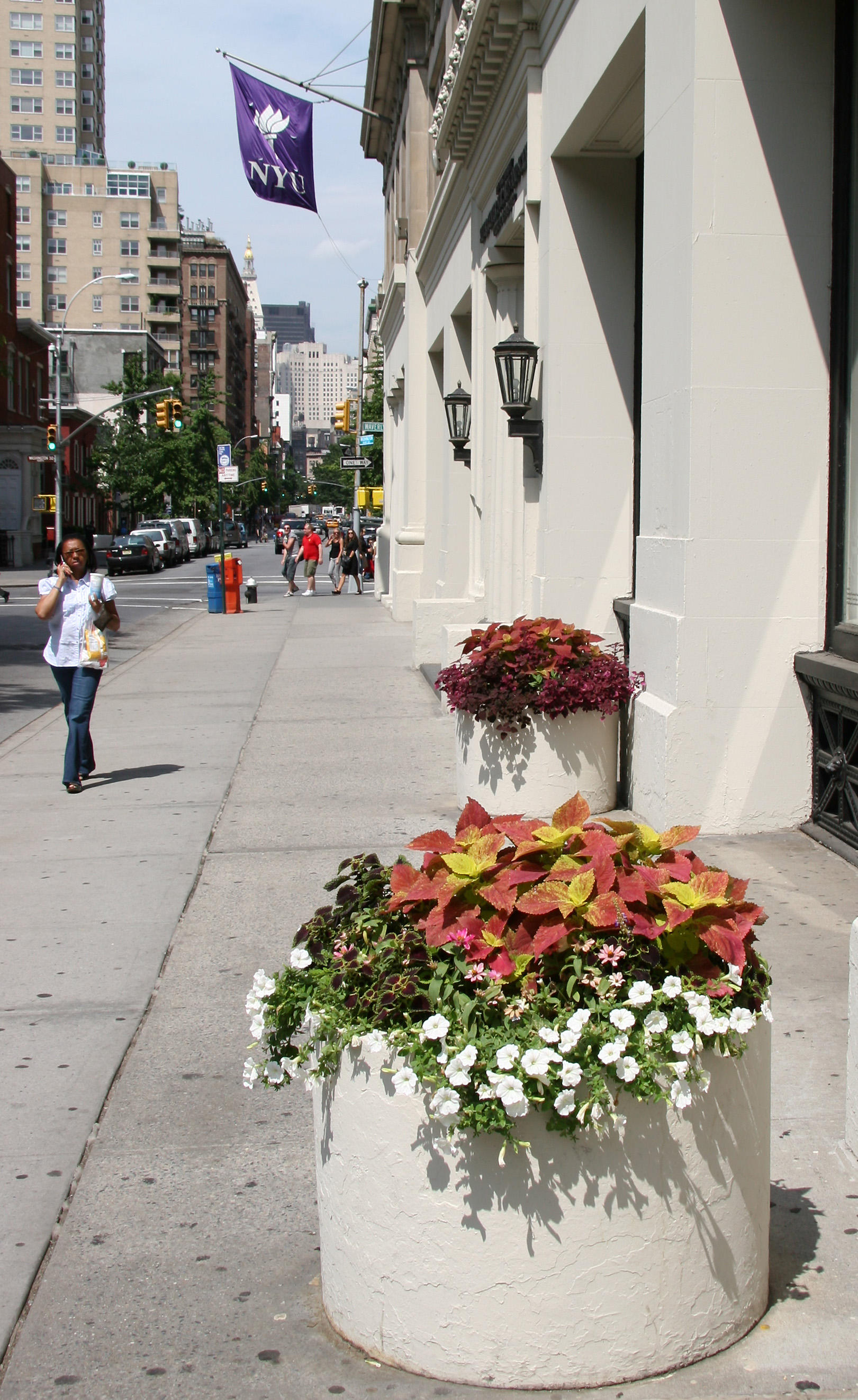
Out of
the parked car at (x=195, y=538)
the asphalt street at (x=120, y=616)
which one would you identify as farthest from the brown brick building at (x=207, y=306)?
the asphalt street at (x=120, y=616)

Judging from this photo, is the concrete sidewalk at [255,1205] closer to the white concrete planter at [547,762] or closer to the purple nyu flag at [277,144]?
the white concrete planter at [547,762]

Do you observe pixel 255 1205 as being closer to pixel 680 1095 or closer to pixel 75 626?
pixel 680 1095

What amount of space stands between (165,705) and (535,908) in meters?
12.0

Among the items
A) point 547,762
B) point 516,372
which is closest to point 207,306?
point 516,372

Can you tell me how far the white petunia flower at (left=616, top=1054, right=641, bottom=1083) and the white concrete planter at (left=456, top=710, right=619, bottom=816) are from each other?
5298mm

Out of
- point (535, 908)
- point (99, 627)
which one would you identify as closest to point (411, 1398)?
point (535, 908)

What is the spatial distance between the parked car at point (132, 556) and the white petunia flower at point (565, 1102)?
50.9 m

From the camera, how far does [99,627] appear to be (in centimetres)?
986

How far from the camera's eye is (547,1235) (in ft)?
8.70

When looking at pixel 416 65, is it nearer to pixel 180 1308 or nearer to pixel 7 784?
pixel 7 784

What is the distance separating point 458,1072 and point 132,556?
52.6 m

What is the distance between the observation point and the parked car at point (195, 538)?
73750 millimetres

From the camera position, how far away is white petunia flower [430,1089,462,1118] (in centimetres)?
255

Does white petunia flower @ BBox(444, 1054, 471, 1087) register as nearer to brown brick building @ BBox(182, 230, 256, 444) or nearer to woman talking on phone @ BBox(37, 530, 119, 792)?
woman talking on phone @ BBox(37, 530, 119, 792)
